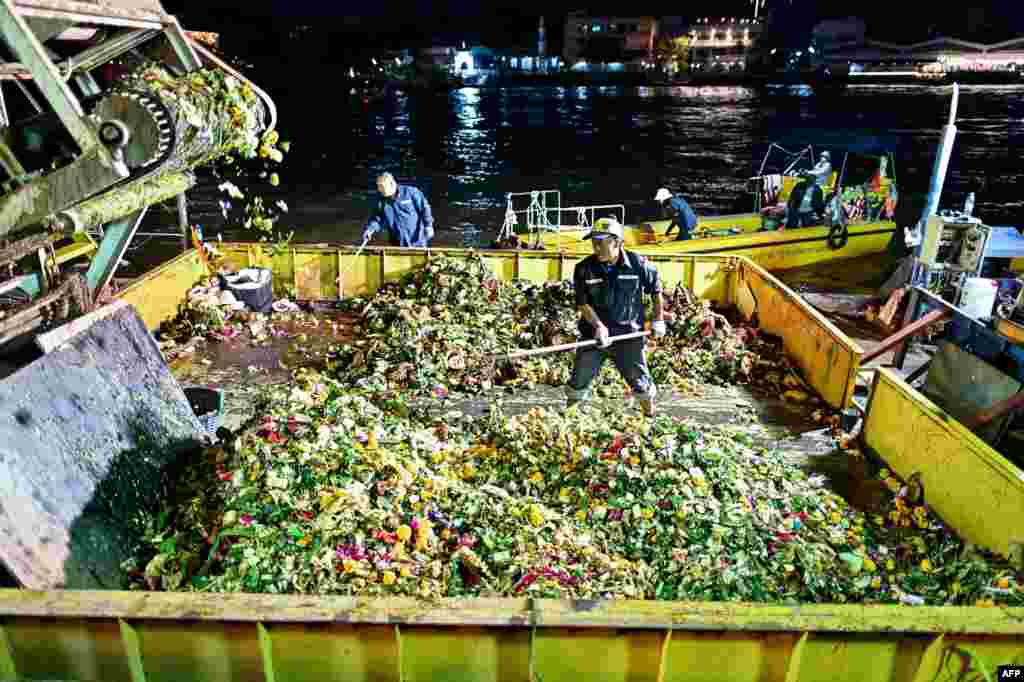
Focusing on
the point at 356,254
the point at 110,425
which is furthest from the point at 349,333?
the point at 110,425

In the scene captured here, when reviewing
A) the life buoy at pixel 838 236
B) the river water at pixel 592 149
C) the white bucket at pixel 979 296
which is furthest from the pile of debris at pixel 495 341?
the river water at pixel 592 149

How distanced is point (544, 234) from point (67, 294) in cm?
902

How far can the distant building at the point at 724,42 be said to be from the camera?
367ft

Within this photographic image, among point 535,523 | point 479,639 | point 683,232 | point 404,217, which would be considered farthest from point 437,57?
point 479,639

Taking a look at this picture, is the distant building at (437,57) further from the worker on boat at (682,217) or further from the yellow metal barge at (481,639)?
the yellow metal barge at (481,639)

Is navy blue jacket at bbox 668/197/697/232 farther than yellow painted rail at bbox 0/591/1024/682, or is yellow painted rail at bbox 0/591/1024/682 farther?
navy blue jacket at bbox 668/197/697/232

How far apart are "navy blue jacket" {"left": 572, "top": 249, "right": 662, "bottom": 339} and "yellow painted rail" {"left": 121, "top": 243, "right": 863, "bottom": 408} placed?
2.68m

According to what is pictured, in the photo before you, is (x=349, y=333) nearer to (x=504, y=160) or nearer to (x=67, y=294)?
(x=67, y=294)

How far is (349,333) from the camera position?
360 inches

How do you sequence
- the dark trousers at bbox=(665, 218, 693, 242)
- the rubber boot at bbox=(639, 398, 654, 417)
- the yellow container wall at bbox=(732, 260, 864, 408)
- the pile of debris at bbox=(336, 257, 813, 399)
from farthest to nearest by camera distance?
1. the dark trousers at bbox=(665, 218, 693, 242)
2. the pile of debris at bbox=(336, 257, 813, 399)
3. the yellow container wall at bbox=(732, 260, 864, 408)
4. the rubber boot at bbox=(639, 398, 654, 417)

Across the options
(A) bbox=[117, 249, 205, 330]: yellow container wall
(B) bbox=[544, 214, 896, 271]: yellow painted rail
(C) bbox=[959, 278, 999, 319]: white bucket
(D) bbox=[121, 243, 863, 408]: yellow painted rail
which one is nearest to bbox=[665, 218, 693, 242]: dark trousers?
(B) bbox=[544, 214, 896, 271]: yellow painted rail

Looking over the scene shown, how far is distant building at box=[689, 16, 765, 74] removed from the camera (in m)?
112

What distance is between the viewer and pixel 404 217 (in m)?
10.1

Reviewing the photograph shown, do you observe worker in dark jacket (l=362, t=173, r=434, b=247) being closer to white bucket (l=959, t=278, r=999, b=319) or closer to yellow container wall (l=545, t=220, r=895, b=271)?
yellow container wall (l=545, t=220, r=895, b=271)
